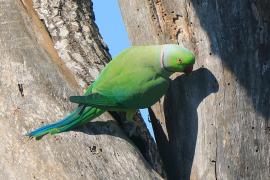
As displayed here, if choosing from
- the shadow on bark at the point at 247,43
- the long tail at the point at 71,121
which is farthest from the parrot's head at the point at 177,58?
the long tail at the point at 71,121

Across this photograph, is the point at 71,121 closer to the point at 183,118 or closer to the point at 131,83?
the point at 131,83

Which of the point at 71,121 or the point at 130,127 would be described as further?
the point at 130,127

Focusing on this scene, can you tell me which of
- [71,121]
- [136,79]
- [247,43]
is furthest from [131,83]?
[247,43]

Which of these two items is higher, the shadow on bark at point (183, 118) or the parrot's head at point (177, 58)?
the parrot's head at point (177, 58)

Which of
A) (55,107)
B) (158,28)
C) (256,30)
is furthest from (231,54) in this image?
(55,107)

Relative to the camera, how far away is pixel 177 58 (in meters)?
2.66

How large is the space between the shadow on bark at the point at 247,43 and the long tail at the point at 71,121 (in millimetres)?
516

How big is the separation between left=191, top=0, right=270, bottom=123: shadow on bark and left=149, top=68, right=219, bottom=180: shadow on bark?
11 cm

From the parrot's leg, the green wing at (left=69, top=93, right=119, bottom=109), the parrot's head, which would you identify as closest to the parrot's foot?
the parrot's leg

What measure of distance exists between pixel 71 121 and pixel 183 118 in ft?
1.50

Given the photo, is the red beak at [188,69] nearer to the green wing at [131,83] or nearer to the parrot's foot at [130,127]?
the green wing at [131,83]

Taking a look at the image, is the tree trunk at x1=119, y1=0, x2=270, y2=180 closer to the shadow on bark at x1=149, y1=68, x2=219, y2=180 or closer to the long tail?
the shadow on bark at x1=149, y1=68, x2=219, y2=180

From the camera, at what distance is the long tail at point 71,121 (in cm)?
251

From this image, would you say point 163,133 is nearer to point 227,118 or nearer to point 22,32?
point 227,118
